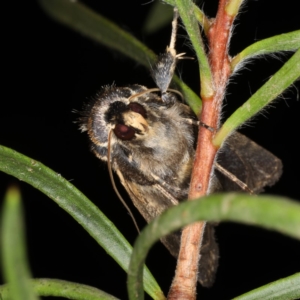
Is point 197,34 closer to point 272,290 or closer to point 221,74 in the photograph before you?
point 221,74

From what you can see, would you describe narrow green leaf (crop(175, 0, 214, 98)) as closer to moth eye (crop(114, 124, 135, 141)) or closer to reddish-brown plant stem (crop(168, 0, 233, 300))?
reddish-brown plant stem (crop(168, 0, 233, 300))

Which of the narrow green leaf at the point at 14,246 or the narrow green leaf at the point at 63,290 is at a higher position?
the narrow green leaf at the point at 63,290

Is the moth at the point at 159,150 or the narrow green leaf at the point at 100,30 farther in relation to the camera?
the moth at the point at 159,150

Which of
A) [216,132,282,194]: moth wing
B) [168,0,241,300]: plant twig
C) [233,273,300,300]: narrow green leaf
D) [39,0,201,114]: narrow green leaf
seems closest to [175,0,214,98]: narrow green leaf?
[168,0,241,300]: plant twig

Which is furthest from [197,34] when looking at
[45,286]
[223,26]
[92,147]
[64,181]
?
[92,147]

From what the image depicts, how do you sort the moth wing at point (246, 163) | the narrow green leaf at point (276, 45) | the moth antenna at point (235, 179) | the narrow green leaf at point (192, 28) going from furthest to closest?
1. the moth wing at point (246, 163)
2. the moth antenna at point (235, 179)
3. the narrow green leaf at point (276, 45)
4. the narrow green leaf at point (192, 28)

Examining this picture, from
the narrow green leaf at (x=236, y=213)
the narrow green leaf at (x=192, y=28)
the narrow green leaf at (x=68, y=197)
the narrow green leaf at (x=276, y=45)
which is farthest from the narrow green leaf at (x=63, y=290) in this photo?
the narrow green leaf at (x=276, y=45)

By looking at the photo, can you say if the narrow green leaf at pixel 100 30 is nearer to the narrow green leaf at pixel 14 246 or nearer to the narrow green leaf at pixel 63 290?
the narrow green leaf at pixel 63 290
